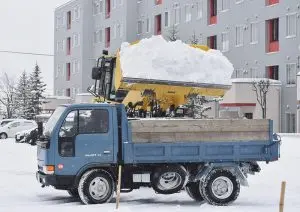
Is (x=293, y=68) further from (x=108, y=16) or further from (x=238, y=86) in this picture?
(x=108, y=16)

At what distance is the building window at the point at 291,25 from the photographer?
4688 cm

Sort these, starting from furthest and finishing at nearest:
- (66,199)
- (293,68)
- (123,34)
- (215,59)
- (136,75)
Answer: (123,34) → (293,68) → (215,59) → (136,75) → (66,199)

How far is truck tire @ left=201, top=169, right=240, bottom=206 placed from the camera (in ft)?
49.5

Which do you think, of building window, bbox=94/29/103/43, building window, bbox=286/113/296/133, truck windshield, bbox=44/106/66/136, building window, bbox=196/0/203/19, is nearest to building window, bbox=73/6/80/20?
building window, bbox=94/29/103/43

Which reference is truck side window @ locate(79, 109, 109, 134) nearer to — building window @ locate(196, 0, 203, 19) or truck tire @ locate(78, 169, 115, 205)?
truck tire @ locate(78, 169, 115, 205)

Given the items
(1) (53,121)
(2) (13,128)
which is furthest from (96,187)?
(2) (13,128)

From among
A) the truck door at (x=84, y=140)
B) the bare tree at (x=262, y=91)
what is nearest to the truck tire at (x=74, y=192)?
the truck door at (x=84, y=140)

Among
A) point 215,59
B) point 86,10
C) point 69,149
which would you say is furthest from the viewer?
point 86,10

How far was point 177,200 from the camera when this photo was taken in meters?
16.2

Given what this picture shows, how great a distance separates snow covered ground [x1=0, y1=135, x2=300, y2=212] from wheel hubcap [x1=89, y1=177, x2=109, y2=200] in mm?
321

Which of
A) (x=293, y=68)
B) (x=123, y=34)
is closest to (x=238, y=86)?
(x=293, y=68)

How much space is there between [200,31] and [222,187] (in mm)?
43109

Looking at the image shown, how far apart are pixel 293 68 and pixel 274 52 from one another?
2240 millimetres

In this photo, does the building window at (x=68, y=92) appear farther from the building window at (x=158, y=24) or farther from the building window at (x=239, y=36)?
the building window at (x=239, y=36)
